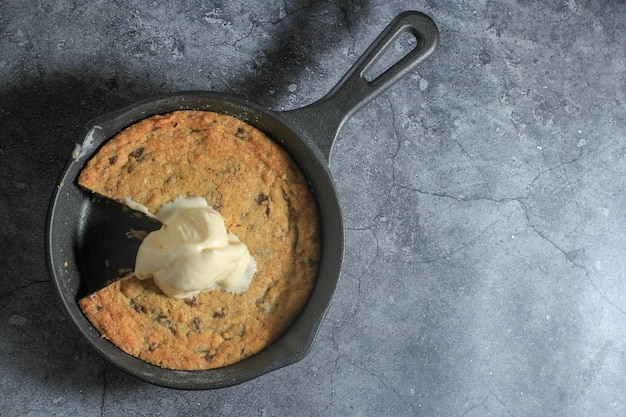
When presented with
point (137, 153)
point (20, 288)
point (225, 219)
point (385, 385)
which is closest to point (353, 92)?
point (225, 219)

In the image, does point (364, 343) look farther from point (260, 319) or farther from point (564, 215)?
point (564, 215)

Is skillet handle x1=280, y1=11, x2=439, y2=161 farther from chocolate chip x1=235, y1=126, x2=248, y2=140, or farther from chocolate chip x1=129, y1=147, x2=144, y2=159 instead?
chocolate chip x1=129, y1=147, x2=144, y2=159

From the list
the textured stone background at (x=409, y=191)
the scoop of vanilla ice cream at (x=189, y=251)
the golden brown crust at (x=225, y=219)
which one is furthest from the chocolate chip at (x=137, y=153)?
the textured stone background at (x=409, y=191)

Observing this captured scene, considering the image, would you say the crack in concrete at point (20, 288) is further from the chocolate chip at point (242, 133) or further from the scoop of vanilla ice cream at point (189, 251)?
the chocolate chip at point (242, 133)

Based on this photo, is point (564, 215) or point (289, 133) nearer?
point (289, 133)

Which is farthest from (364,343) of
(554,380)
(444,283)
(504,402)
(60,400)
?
(60,400)
